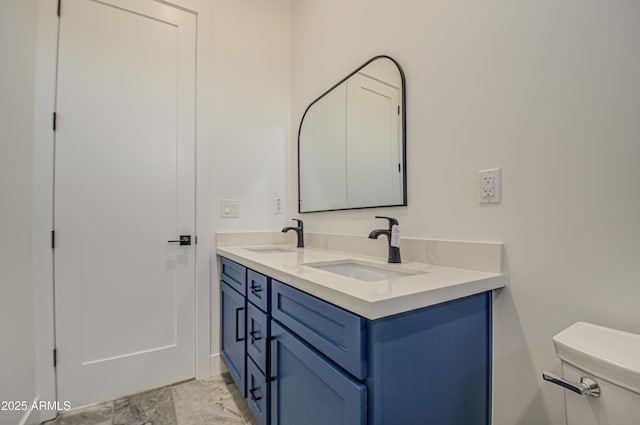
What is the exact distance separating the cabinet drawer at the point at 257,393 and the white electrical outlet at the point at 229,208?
944 mm

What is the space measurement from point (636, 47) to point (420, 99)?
636mm

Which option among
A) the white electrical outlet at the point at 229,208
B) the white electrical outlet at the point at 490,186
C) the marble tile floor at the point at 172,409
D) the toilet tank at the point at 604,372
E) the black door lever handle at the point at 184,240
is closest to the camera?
the toilet tank at the point at 604,372

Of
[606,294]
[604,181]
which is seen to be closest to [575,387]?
[606,294]

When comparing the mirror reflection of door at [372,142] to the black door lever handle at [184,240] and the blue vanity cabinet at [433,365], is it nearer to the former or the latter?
the blue vanity cabinet at [433,365]

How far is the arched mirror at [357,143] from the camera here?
1.35 m

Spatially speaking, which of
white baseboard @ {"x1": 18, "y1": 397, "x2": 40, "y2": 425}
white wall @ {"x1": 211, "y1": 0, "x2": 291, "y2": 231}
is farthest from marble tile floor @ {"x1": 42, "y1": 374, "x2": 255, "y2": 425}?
white wall @ {"x1": 211, "y1": 0, "x2": 291, "y2": 231}

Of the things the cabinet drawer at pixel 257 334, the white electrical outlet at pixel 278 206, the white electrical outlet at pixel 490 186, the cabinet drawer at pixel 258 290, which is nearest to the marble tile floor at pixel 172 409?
the cabinet drawer at pixel 257 334

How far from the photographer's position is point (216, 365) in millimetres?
Result: 1896

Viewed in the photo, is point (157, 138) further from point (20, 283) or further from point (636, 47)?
point (636, 47)

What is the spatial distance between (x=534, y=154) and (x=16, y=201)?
6.84 feet

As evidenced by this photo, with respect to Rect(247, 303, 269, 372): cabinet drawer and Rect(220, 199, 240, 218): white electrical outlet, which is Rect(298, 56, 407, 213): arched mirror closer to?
Rect(220, 199, 240, 218): white electrical outlet

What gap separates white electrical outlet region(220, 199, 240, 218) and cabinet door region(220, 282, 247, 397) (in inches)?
17.9

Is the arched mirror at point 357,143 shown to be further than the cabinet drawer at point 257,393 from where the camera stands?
Yes

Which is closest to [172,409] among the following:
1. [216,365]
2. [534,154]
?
[216,365]
